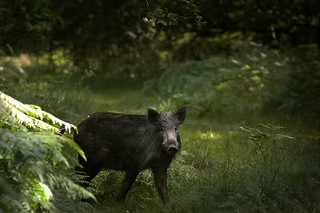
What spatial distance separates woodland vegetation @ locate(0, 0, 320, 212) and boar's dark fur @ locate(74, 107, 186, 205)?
1.17ft

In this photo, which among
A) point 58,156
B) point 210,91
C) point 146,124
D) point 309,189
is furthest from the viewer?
point 210,91

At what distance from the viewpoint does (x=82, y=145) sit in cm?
662

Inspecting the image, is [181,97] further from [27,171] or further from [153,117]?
[27,171]

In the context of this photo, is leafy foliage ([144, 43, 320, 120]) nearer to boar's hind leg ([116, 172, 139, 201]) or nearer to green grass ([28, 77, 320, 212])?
green grass ([28, 77, 320, 212])

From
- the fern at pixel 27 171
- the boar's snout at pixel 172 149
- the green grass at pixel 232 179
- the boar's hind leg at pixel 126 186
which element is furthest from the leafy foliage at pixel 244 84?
the fern at pixel 27 171

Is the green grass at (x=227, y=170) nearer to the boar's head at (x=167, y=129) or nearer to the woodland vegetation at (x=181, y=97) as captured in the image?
the woodland vegetation at (x=181, y=97)

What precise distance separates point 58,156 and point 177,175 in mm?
3248

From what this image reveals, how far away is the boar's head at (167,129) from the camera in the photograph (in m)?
5.92

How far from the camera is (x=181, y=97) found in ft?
44.4

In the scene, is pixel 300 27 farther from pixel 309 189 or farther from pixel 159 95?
pixel 309 189

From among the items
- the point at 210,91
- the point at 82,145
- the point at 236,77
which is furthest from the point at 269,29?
the point at 82,145

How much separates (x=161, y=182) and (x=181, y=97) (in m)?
7.42

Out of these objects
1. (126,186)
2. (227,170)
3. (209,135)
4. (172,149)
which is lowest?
(209,135)

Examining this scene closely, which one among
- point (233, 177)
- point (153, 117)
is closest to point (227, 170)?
point (233, 177)
